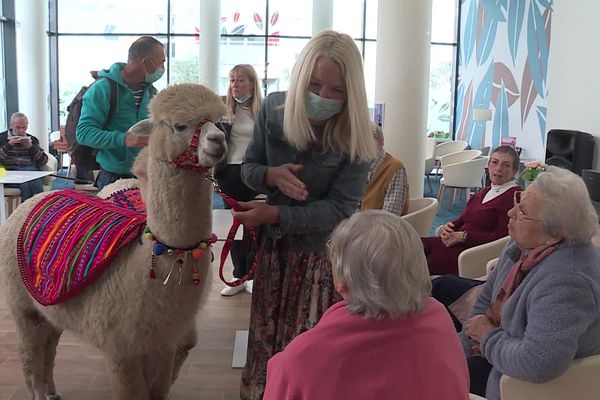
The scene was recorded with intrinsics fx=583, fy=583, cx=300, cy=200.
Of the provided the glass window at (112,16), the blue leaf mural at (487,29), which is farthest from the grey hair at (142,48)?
the glass window at (112,16)

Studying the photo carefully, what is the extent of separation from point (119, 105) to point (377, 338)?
2119 millimetres

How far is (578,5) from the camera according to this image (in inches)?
271

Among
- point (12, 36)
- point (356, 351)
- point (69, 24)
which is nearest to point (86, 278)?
point (356, 351)

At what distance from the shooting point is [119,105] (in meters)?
2.81

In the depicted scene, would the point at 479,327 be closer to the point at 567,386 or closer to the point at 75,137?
the point at 567,386

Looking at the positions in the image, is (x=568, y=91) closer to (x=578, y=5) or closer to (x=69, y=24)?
(x=578, y=5)

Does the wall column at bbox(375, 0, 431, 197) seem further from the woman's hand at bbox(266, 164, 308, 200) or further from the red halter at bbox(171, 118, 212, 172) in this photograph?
the red halter at bbox(171, 118, 212, 172)

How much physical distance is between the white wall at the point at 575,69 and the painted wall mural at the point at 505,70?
1894mm

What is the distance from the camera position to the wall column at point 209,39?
1134cm

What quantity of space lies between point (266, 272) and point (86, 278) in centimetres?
60

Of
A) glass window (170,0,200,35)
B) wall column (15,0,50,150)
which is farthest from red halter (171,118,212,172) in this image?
glass window (170,0,200,35)

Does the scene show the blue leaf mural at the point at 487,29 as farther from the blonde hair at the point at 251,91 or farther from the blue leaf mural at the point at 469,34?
the blonde hair at the point at 251,91

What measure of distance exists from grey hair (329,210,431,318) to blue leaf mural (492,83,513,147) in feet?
33.4

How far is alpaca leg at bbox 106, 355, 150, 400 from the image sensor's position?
1.97 meters
